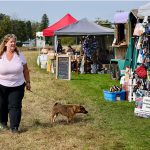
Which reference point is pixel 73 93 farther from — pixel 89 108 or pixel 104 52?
pixel 104 52

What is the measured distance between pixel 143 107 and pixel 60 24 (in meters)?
16.6

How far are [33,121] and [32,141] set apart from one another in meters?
1.58

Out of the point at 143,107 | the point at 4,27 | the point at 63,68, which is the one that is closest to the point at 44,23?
the point at 4,27

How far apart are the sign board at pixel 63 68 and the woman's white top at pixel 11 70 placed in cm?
941

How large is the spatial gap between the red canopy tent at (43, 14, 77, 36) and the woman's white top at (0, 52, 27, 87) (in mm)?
16784

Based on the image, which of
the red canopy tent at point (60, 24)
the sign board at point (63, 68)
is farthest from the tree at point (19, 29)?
the sign board at point (63, 68)

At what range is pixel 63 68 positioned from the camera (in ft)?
57.4

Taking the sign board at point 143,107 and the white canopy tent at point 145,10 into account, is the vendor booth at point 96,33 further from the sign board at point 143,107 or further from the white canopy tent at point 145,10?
the sign board at point 143,107

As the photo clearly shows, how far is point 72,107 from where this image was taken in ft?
27.7

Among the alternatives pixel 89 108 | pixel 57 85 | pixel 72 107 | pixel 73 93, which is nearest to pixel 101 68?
pixel 57 85

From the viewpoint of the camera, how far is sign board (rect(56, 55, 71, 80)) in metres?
17.2

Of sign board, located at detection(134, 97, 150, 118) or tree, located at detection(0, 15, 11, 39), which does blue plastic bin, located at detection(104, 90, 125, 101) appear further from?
tree, located at detection(0, 15, 11, 39)

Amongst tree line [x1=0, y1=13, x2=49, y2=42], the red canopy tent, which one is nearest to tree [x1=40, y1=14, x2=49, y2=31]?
tree line [x1=0, y1=13, x2=49, y2=42]

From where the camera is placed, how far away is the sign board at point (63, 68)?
1719cm
